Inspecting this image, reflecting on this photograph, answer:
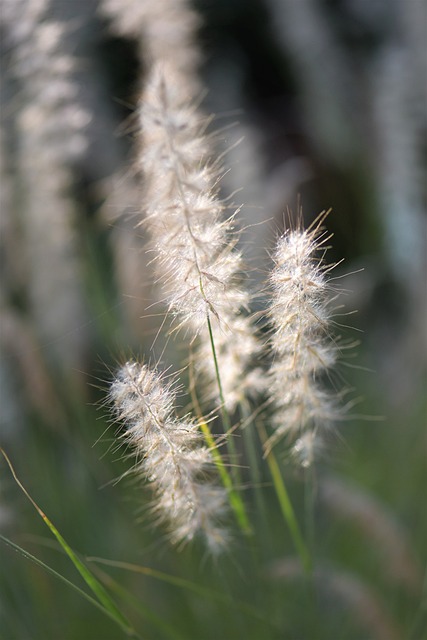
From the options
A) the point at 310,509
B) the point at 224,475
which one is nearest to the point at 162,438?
the point at 224,475

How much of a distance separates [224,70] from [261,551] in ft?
5.05

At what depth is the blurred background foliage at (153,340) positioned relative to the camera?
117cm

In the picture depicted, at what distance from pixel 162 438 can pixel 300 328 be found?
0.60 feet

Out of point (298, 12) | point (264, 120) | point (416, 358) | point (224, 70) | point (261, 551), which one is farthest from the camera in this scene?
point (264, 120)

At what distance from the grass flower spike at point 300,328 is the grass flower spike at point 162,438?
131 mm

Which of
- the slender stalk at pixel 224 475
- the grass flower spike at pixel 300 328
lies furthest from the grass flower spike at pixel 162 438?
the grass flower spike at pixel 300 328

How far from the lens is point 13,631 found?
1.12m

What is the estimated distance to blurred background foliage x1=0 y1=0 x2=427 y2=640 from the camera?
3.84 feet

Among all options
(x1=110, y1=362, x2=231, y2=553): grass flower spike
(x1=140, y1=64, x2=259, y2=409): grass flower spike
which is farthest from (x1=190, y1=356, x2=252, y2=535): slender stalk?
(x1=140, y1=64, x2=259, y2=409): grass flower spike

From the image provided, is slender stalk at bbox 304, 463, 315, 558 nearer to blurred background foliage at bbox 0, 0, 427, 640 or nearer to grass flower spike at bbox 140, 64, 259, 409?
blurred background foliage at bbox 0, 0, 427, 640

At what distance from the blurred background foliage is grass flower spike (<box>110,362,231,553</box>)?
0.15 metres

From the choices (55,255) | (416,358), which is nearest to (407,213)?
(416,358)

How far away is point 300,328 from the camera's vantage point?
29.0 inches

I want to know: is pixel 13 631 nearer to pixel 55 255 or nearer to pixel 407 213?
pixel 55 255
